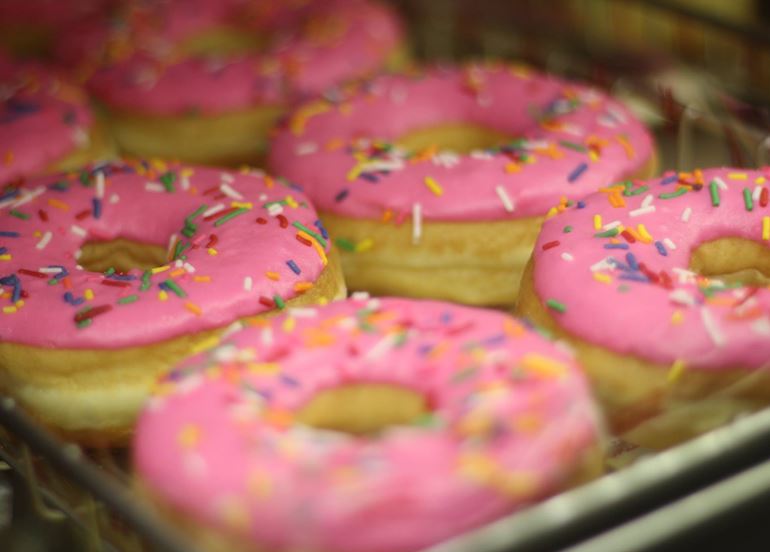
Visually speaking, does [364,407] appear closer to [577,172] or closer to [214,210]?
[214,210]

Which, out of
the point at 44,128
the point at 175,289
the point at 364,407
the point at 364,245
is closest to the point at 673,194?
the point at 364,245

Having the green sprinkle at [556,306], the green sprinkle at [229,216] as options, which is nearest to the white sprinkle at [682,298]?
the green sprinkle at [556,306]

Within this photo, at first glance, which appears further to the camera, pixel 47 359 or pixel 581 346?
pixel 47 359

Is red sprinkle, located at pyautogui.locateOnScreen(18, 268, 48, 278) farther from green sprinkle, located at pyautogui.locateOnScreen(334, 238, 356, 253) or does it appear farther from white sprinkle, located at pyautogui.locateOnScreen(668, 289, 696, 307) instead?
white sprinkle, located at pyautogui.locateOnScreen(668, 289, 696, 307)

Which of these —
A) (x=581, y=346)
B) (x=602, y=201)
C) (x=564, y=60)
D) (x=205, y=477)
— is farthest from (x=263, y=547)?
(x=564, y=60)

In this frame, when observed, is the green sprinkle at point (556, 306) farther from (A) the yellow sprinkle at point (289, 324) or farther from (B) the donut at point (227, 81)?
(B) the donut at point (227, 81)

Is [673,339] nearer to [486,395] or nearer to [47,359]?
[486,395]
